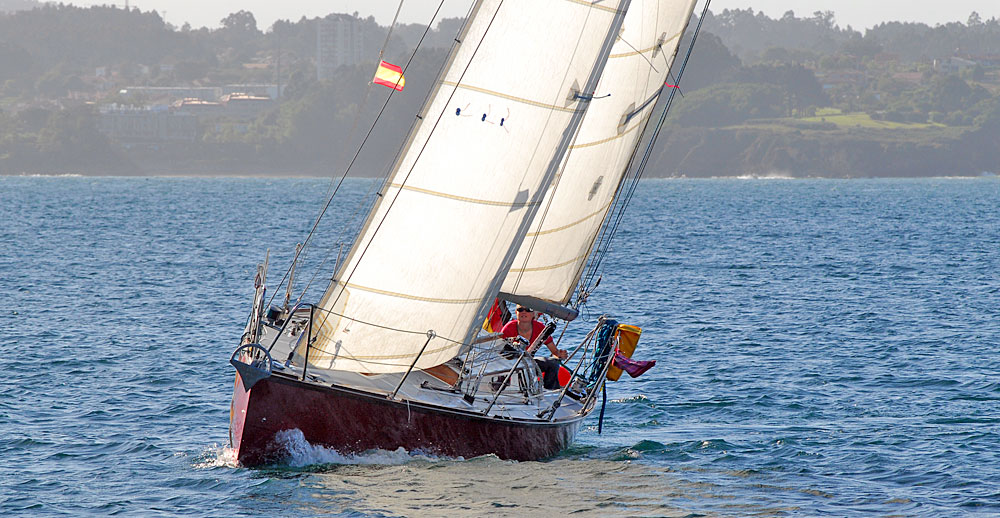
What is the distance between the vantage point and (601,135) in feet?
59.2

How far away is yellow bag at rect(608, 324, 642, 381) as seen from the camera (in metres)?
17.1

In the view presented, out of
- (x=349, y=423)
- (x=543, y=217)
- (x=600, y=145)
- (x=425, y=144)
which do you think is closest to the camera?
(x=349, y=423)

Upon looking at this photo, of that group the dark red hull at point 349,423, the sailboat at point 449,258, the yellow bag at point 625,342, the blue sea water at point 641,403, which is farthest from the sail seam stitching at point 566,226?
the dark red hull at point 349,423

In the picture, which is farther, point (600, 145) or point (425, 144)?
point (600, 145)

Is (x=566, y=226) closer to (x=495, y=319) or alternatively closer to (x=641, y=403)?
(x=495, y=319)

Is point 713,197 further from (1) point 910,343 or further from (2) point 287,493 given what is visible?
(2) point 287,493

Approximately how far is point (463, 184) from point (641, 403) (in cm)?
760

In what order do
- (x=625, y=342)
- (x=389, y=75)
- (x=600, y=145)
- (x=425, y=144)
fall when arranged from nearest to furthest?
(x=425, y=144) → (x=389, y=75) → (x=625, y=342) → (x=600, y=145)

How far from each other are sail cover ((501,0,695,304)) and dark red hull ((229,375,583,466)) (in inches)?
155

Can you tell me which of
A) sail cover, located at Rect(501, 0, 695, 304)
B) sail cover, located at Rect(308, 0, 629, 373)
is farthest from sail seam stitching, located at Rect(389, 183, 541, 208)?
sail cover, located at Rect(501, 0, 695, 304)

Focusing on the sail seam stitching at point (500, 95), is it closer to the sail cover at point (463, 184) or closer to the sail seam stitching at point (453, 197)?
the sail cover at point (463, 184)

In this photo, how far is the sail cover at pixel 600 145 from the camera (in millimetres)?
17922

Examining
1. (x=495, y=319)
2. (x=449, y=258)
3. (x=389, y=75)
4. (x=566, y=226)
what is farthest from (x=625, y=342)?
(x=389, y=75)

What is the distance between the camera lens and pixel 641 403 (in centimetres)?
2047
